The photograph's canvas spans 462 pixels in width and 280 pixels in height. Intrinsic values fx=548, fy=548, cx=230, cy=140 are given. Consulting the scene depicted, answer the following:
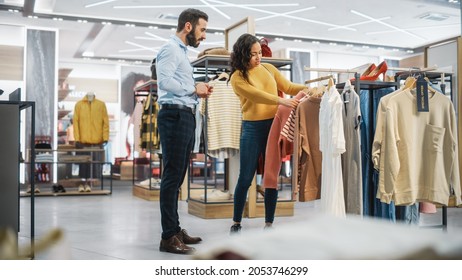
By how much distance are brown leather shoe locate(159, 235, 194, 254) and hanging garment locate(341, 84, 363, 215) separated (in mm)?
766

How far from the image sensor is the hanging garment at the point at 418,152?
96.0 inches

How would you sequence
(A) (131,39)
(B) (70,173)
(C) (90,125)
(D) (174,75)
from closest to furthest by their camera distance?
(D) (174,75)
(C) (90,125)
(B) (70,173)
(A) (131,39)

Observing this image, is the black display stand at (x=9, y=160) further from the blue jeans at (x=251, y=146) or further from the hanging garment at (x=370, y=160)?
the hanging garment at (x=370, y=160)

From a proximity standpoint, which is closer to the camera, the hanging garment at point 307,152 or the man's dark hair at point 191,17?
the man's dark hair at point 191,17

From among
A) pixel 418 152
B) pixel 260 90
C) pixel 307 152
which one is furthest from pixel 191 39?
pixel 418 152

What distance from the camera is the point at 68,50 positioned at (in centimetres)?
907

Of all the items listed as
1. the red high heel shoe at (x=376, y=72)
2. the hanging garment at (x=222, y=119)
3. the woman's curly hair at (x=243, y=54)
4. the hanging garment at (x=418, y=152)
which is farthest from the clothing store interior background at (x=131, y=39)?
the hanging garment at (x=418, y=152)

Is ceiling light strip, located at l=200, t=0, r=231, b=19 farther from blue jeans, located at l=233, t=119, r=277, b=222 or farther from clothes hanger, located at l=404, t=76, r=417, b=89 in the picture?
clothes hanger, located at l=404, t=76, r=417, b=89

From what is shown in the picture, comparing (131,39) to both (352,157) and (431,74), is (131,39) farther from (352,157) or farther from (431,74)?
(352,157)

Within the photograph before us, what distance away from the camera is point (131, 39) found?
8.33 m

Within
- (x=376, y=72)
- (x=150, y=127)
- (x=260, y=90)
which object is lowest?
(x=150, y=127)

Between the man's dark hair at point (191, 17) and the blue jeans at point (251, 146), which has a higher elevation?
the man's dark hair at point (191, 17)

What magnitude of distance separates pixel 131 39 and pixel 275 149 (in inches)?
Result: 240

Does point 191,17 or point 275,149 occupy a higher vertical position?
point 191,17
